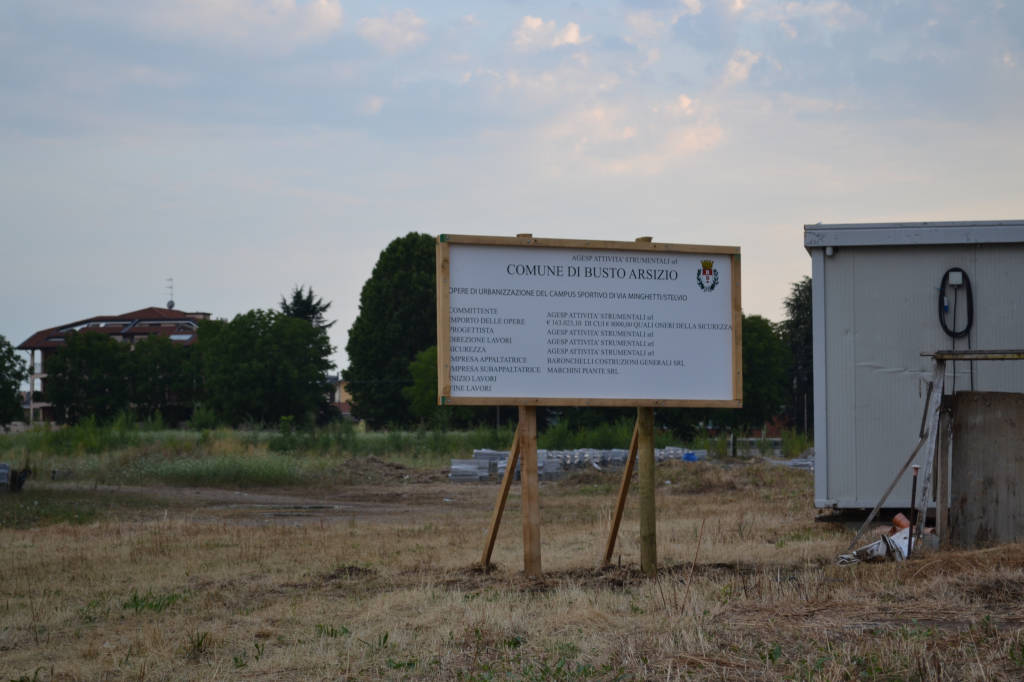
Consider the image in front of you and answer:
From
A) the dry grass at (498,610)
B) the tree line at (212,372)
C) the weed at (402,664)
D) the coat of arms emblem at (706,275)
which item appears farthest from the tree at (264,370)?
the weed at (402,664)

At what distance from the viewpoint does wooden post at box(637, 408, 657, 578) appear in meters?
9.88

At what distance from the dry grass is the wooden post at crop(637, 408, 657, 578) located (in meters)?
0.28

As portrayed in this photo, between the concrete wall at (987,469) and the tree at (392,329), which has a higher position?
the tree at (392,329)

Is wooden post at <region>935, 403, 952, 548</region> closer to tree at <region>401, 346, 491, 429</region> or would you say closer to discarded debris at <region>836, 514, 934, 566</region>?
discarded debris at <region>836, 514, 934, 566</region>

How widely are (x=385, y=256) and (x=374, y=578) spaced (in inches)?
2546

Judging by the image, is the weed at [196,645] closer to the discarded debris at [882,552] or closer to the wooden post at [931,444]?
the discarded debris at [882,552]

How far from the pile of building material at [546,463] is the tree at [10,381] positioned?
3684 centimetres

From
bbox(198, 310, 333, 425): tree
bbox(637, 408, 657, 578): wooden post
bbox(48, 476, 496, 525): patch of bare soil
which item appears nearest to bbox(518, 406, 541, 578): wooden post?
bbox(637, 408, 657, 578): wooden post

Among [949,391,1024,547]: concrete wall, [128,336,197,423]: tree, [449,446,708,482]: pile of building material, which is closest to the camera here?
[949,391,1024,547]: concrete wall

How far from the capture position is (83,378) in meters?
81.2

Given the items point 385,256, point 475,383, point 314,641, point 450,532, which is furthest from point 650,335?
A: point 385,256

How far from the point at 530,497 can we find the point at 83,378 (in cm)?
7750

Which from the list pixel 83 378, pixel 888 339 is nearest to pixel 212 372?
pixel 83 378

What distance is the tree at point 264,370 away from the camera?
239 feet
